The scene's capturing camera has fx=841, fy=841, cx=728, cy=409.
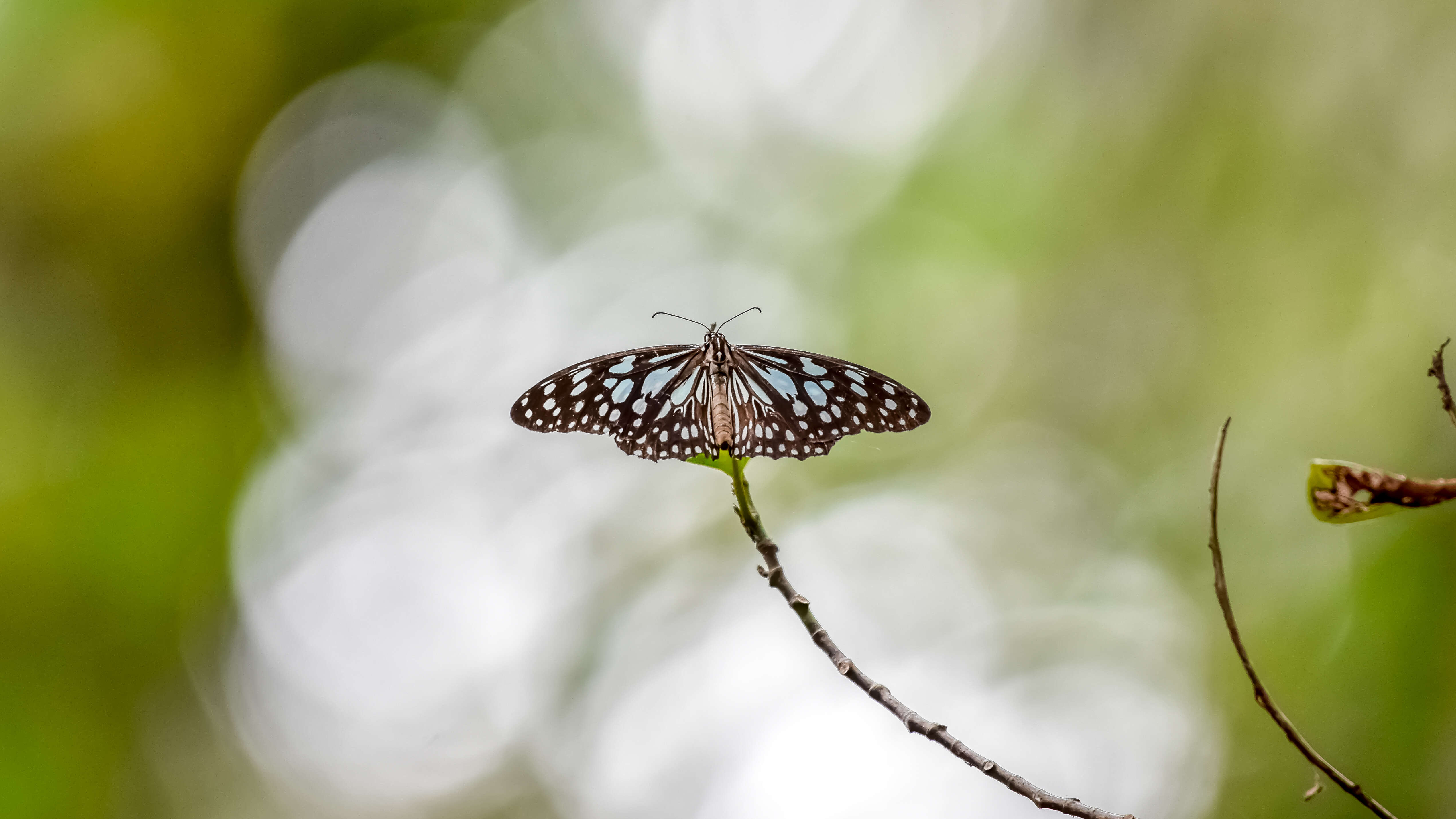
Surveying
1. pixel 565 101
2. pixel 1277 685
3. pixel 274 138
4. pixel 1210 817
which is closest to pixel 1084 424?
pixel 1277 685

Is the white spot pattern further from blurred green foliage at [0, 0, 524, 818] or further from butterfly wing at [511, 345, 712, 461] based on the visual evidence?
blurred green foliage at [0, 0, 524, 818]

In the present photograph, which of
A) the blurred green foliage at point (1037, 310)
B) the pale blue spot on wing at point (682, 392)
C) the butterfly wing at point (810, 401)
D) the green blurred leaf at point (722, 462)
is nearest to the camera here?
the green blurred leaf at point (722, 462)

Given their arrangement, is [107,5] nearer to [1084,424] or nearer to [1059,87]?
[1059,87]

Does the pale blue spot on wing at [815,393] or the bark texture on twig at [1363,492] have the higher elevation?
the pale blue spot on wing at [815,393]

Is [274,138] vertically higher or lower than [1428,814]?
higher

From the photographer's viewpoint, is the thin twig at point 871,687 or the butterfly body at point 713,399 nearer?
the thin twig at point 871,687

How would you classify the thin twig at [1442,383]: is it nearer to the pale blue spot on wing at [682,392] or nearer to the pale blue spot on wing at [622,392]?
the pale blue spot on wing at [682,392]

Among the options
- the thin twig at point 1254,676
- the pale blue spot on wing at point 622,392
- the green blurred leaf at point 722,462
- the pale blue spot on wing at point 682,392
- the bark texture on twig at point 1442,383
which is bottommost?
the thin twig at point 1254,676

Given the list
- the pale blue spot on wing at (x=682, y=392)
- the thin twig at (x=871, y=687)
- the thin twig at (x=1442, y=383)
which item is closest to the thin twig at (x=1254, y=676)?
the thin twig at (x=1442, y=383)

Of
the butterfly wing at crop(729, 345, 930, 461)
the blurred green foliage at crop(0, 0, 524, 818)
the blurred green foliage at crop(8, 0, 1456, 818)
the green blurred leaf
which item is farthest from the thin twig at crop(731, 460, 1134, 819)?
the blurred green foliage at crop(0, 0, 524, 818)
